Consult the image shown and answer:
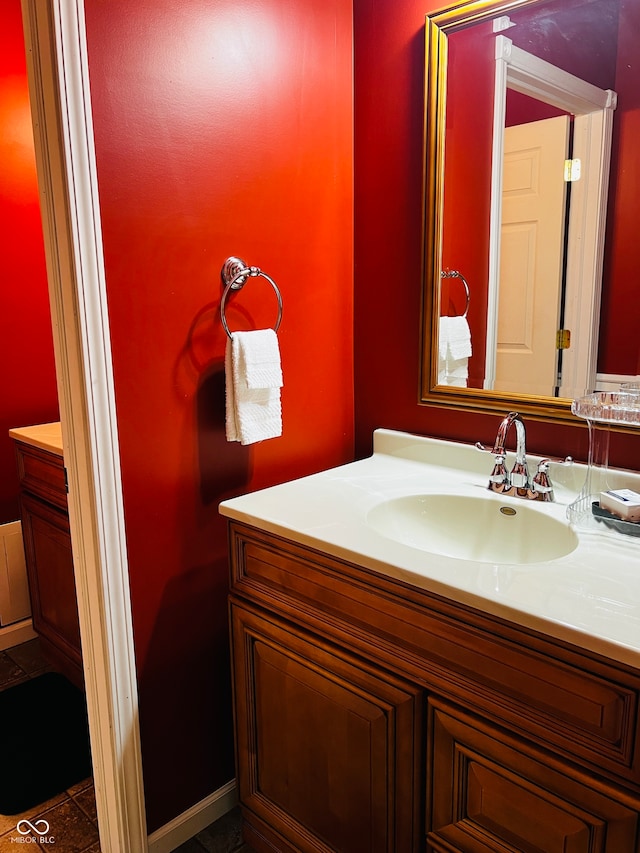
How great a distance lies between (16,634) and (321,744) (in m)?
1.71

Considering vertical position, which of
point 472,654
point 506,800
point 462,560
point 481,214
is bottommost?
point 506,800

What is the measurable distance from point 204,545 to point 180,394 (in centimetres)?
36

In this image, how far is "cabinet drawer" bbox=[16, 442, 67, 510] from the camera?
1917mm

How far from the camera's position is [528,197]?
1393mm

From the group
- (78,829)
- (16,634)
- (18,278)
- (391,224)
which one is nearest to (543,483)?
(391,224)

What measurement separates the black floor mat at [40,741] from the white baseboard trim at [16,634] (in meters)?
0.29

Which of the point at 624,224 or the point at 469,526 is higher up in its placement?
the point at 624,224

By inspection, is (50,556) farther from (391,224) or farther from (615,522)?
(615,522)

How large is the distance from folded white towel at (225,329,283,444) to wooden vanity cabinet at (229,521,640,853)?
241mm

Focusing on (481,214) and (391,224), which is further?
(391,224)

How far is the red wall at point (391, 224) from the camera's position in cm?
157

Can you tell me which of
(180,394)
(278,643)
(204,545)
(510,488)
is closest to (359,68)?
(180,394)

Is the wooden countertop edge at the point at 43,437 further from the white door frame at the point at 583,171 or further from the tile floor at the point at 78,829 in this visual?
the white door frame at the point at 583,171

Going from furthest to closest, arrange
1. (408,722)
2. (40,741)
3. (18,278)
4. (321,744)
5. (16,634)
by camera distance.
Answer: (16,634) → (18,278) → (40,741) → (321,744) → (408,722)
